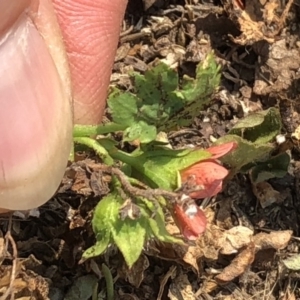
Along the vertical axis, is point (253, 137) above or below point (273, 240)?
above

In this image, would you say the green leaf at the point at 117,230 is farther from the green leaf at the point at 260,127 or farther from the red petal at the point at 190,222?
the green leaf at the point at 260,127

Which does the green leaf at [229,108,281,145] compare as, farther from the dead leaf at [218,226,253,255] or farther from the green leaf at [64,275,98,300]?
the green leaf at [64,275,98,300]

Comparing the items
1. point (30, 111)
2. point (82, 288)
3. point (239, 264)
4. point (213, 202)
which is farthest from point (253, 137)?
point (30, 111)

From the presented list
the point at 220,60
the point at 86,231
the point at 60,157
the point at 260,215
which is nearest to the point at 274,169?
the point at 260,215

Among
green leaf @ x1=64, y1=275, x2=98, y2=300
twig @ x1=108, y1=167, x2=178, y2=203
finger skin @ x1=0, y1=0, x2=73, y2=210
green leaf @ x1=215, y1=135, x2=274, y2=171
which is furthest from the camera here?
green leaf @ x1=64, y1=275, x2=98, y2=300

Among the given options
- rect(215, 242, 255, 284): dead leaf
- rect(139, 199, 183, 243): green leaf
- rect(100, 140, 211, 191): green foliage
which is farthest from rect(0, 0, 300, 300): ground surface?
rect(139, 199, 183, 243): green leaf

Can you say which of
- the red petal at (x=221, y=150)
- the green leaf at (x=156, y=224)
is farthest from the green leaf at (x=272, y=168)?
the green leaf at (x=156, y=224)

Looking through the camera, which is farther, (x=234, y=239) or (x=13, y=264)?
(x=234, y=239)

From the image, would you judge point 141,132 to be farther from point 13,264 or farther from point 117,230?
point 13,264
